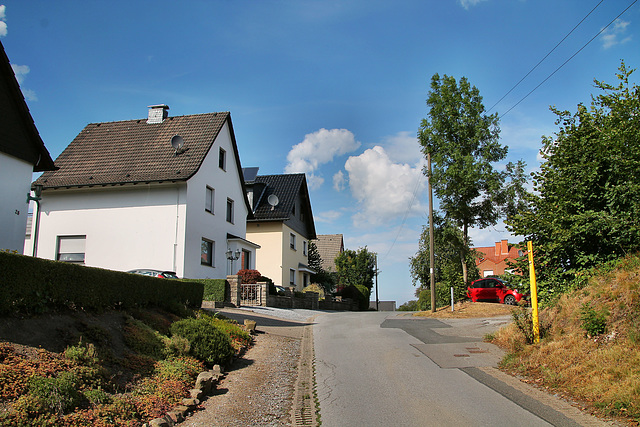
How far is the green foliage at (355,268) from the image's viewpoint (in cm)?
4606

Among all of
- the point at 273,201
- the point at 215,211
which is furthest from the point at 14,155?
the point at 273,201

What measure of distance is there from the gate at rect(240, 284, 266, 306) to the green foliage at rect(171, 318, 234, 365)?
1421 cm

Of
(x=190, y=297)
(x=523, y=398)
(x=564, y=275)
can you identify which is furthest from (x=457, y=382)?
(x=190, y=297)

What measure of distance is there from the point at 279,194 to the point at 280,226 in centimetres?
328

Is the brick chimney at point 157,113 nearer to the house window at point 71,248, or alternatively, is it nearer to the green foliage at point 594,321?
the house window at point 71,248

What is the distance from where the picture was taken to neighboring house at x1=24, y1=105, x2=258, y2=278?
77.7ft

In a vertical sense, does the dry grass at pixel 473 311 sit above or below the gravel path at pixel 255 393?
above

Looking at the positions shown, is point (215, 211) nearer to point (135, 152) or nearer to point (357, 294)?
point (135, 152)

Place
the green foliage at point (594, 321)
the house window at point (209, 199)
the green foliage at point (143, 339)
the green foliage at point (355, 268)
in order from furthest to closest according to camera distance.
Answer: the green foliage at point (355, 268) → the house window at point (209, 199) → the green foliage at point (143, 339) → the green foliage at point (594, 321)

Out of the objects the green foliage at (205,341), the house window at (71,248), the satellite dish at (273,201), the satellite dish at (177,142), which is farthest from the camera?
the satellite dish at (273,201)

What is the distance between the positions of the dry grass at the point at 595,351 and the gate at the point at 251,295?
15602 millimetres

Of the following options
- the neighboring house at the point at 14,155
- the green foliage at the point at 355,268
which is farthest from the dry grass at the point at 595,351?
the green foliage at the point at 355,268

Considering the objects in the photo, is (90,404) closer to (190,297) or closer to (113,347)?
(113,347)

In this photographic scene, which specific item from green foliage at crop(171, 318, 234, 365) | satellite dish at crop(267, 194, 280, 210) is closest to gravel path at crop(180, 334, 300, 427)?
green foliage at crop(171, 318, 234, 365)
